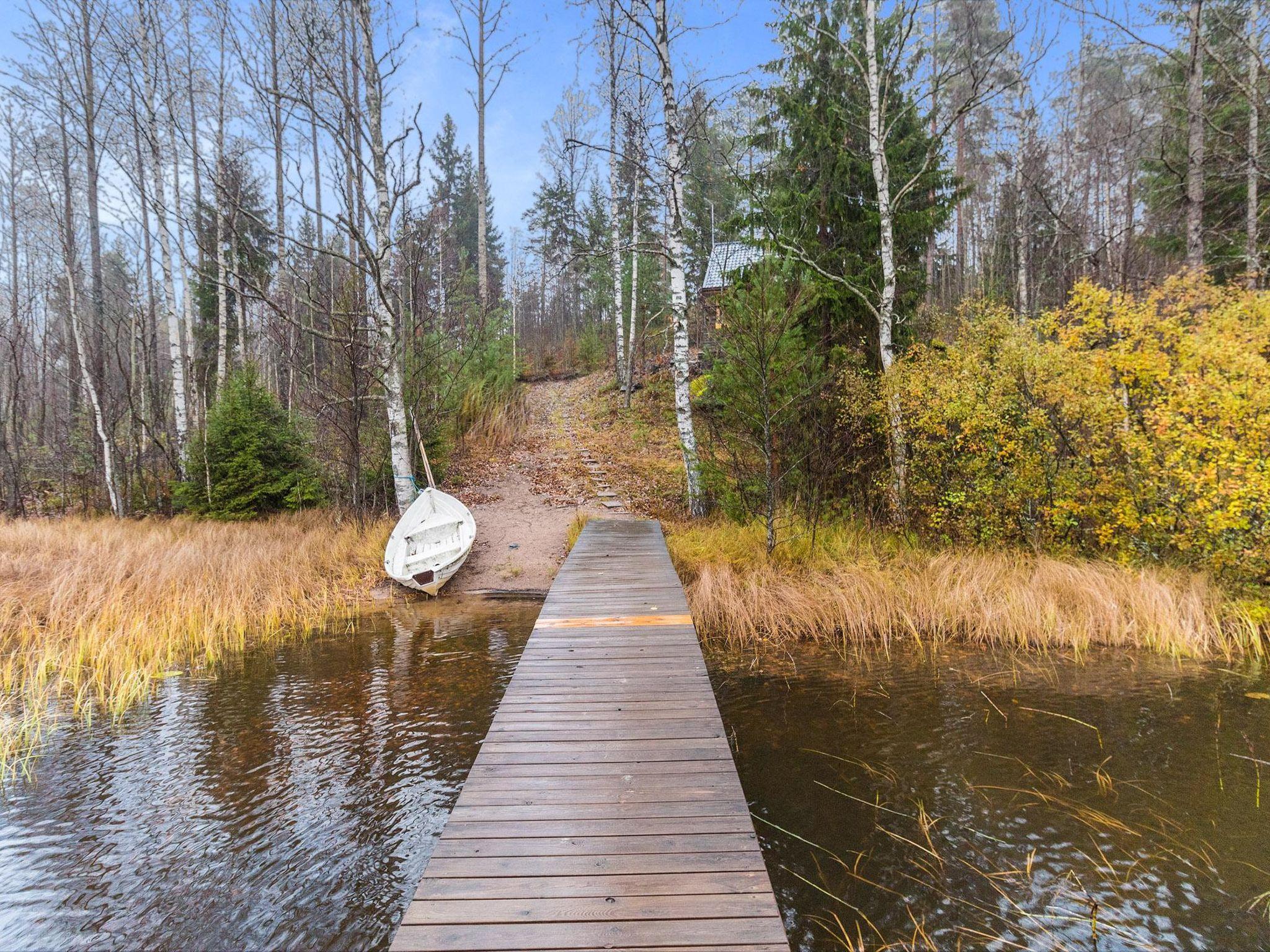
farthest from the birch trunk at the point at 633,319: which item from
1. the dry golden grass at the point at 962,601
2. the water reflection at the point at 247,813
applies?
the water reflection at the point at 247,813

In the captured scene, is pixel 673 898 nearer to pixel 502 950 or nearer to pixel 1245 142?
pixel 502 950

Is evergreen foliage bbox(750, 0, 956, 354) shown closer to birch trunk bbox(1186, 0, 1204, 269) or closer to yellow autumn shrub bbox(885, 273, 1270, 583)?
yellow autumn shrub bbox(885, 273, 1270, 583)

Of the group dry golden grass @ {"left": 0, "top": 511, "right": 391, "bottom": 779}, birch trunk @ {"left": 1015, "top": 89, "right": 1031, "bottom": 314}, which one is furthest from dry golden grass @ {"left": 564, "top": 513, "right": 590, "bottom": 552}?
birch trunk @ {"left": 1015, "top": 89, "right": 1031, "bottom": 314}

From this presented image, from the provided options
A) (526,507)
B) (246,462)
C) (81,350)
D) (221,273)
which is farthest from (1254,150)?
(81,350)

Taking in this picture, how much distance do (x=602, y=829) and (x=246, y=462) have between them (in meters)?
10.9

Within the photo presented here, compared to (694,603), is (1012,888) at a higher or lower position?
lower

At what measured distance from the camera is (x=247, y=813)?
11.8 ft

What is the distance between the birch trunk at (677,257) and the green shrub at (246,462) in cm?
708

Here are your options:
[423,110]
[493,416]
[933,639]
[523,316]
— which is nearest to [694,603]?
[933,639]

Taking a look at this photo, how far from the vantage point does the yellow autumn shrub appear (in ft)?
18.7

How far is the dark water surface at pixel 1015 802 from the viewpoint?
9.11ft

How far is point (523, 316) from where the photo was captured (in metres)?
34.8

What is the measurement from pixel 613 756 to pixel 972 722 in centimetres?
324

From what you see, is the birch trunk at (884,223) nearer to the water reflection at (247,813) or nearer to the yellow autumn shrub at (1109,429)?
the yellow autumn shrub at (1109,429)
